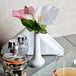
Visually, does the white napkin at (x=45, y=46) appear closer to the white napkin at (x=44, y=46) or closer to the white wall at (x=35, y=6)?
the white napkin at (x=44, y=46)

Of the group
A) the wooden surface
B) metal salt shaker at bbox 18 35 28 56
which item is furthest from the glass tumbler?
metal salt shaker at bbox 18 35 28 56

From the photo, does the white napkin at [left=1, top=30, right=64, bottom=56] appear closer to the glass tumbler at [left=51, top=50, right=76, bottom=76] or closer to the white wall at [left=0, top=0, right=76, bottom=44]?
the glass tumbler at [left=51, top=50, right=76, bottom=76]

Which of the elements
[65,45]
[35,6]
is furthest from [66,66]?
[35,6]

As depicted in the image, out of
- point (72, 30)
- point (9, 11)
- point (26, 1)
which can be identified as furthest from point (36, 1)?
point (72, 30)

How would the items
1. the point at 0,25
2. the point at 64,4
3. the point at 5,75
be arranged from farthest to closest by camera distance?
the point at 64,4
the point at 0,25
the point at 5,75

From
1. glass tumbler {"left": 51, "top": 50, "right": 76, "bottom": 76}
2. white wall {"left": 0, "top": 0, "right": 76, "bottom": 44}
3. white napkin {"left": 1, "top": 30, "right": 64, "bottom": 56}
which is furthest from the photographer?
white wall {"left": 0, "top": 0, "right": 76, "bottom": 44}

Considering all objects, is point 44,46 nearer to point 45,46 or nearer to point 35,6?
point 45,46

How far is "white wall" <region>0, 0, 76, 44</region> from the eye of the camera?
3.86ft

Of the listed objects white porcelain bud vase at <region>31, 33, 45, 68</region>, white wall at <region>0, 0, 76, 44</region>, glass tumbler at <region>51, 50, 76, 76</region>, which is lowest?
glass tumbler at <region>51, 50, 76, 76</region>

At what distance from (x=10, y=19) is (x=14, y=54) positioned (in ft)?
1.31

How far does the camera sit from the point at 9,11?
1185mm

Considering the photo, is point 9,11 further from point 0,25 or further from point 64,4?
point 64,4

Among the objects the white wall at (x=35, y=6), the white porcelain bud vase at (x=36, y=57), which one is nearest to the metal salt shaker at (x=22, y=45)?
the white porcelain bud vase at (x=36, y=57)

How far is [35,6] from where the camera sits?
4.17ft
